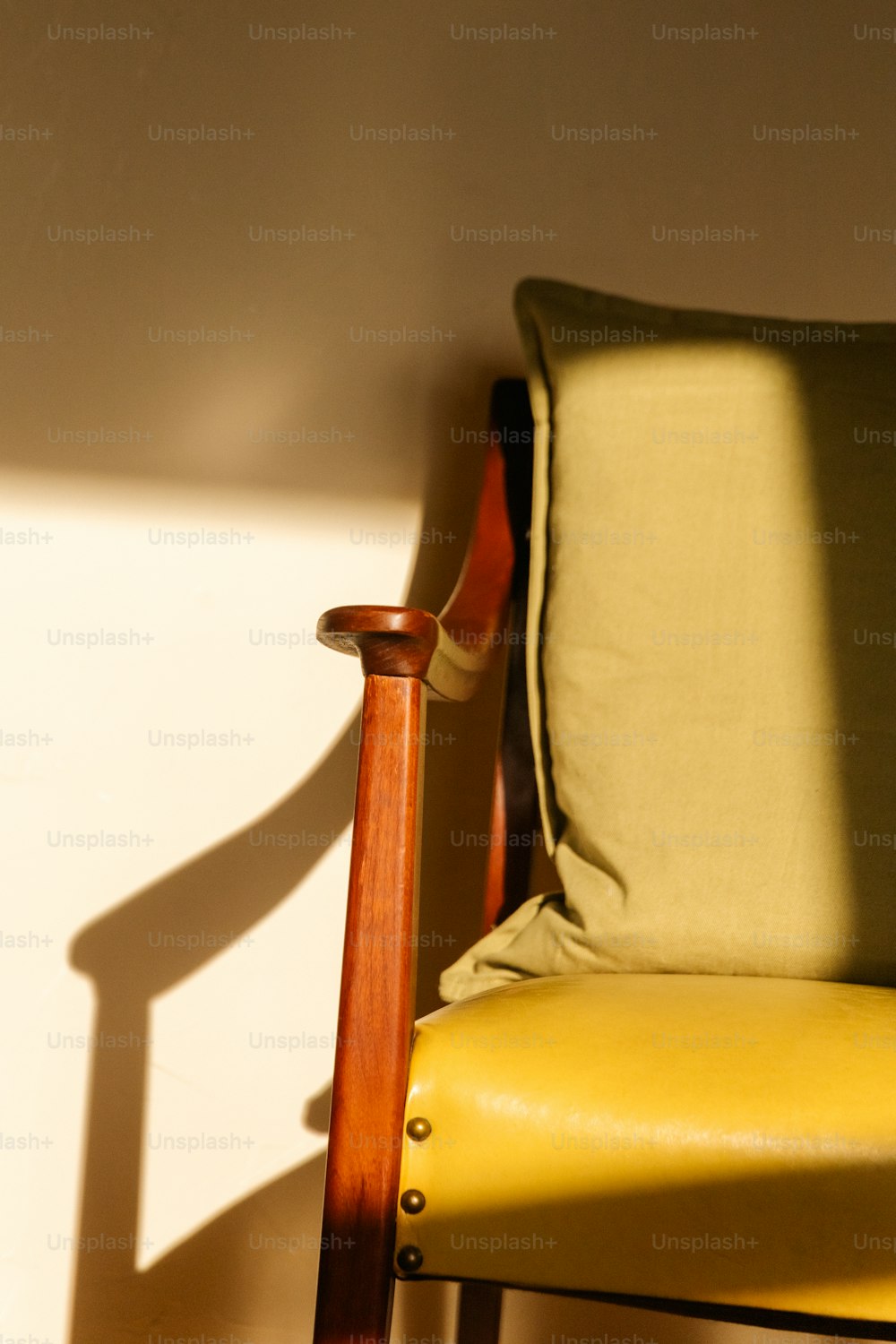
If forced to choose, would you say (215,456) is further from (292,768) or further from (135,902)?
(135,902)

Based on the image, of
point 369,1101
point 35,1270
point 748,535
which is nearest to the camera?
point 369,1101

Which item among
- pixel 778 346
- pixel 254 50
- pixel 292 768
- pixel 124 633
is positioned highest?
pixel 254 50

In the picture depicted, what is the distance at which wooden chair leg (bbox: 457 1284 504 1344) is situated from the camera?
985 mm

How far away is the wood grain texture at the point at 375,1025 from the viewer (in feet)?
1.98

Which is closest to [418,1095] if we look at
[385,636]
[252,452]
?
[385,636]

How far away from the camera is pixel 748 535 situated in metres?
0.92

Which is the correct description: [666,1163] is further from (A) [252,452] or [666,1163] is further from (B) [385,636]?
(A) [252,452]

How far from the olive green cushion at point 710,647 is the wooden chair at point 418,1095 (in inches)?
2.1

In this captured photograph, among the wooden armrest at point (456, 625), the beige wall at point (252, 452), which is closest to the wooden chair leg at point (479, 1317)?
the beige wall at point (252, 452)

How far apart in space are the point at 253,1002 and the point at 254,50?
1032 millimetres

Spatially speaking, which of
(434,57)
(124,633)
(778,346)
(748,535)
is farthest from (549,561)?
(434,57)

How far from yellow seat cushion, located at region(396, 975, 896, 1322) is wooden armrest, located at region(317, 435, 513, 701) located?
0.23 m

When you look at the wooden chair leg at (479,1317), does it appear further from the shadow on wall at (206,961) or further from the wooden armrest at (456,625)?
the wooden armrest at (456,625)

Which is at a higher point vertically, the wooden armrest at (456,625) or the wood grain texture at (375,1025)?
the wooden armrest at (456,625)
